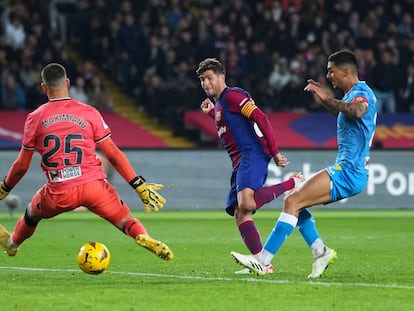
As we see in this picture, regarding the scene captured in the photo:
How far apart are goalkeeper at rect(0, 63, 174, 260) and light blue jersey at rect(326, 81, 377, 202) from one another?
169cm

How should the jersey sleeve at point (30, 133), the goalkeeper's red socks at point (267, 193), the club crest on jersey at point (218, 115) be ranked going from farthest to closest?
the club crest on jersey at point (218, 115) < the goalkeeper's red socks at point (267, 193) < the jersey sleeve at point (30, 133)

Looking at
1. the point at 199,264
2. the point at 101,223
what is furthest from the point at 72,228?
the point at 199,264

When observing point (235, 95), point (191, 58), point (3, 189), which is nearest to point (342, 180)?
point (235, 95)

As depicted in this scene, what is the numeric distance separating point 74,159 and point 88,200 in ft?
1.32

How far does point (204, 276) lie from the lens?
10.6 metres

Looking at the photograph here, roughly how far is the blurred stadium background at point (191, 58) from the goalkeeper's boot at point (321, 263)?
13.2 m

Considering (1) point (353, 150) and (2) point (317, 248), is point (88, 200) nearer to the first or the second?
(2) point (317, 248)

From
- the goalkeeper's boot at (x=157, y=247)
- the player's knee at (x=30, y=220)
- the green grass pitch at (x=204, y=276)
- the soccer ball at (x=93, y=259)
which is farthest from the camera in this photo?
the player's knee at (x=30, y=220)

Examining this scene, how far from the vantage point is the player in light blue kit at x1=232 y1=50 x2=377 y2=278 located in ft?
33.6

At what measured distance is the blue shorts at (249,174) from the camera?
1123 cm

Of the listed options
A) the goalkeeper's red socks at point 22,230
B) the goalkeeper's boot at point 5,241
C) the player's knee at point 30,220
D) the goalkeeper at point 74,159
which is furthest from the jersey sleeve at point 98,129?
the goalkeeper's boot at point 5,241

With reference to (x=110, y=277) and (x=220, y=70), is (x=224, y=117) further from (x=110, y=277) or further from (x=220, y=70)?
(x=110, y=277)

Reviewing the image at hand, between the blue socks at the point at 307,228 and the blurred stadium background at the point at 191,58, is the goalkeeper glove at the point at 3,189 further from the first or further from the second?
the blurred stadium background at the point at 191,58

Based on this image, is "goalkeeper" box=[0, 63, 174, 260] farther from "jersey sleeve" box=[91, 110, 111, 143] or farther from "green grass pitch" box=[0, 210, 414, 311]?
"green grass pitch" box=[0, 210, 414, 311]
